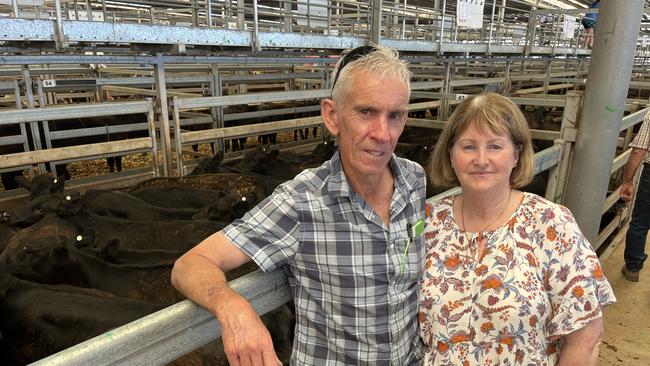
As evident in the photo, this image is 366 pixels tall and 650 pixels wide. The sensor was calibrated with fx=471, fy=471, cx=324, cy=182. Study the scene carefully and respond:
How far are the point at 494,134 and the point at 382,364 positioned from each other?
2.87ft

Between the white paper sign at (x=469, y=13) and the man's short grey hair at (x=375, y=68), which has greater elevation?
Answer: the white paper sign at (x=469, y=13)

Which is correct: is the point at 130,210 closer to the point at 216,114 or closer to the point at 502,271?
the point at 216,114

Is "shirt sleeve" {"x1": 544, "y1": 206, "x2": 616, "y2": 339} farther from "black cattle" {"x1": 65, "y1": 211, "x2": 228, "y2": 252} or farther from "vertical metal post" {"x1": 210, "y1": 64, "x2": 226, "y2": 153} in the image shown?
"vertical metal post" {"x1": 210, "y1": 64, "x2": 226, "y2": 153}

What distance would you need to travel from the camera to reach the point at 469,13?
6016mm

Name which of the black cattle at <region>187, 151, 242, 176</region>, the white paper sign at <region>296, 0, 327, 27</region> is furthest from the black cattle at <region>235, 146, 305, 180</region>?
the white paper sign at <region>296, 0, 327, 27</region>

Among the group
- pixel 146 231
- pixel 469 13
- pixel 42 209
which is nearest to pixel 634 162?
pixel 469 13

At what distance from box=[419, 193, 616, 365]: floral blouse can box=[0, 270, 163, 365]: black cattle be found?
161cm

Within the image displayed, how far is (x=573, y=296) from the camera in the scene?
5.04 feet

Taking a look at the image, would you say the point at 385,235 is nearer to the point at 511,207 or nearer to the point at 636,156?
the point at 511,207

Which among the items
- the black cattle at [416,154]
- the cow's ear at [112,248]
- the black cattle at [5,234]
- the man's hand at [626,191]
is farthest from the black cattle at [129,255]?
the man's hand at [626,191]

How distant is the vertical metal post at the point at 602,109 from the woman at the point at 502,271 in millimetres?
1788

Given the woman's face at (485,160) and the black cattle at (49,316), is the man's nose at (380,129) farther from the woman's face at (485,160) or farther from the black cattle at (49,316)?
the black cattle at (49,316)

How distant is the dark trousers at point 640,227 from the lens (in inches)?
179

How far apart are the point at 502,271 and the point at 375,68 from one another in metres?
0.81
